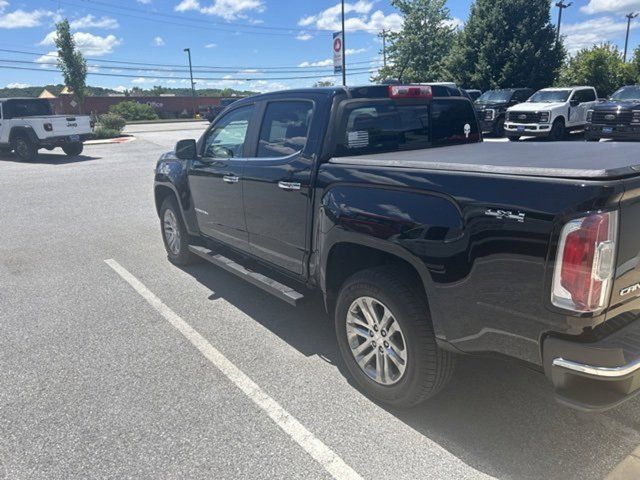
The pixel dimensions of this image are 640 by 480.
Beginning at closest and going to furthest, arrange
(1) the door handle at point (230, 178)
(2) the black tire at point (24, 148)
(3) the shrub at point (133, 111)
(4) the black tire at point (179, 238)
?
(1) the door handle at point (230, 178) < (4) the black tire at point (179, 238) < (2) the black tire at point (24, 148) < (3) the shrub at point (133, 111)

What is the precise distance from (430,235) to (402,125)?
5.24ft

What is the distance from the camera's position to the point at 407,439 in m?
2.70

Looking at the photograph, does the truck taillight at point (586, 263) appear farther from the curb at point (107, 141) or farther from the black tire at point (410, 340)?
the curb at point (107, 141)

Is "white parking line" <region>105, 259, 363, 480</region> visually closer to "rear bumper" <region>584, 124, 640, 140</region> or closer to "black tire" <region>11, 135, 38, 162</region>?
"rear bumper" <region>584, 124, 640, 140</region>

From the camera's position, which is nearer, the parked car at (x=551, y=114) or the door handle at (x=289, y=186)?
the door handle at (x=289, y=186)

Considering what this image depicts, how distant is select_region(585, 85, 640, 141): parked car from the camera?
555 inches

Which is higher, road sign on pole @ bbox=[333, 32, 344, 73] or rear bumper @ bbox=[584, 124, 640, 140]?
road sign on pole @ bbox=[333, 32, 344, 73]

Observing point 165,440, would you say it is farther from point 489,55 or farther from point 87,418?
point 489,55

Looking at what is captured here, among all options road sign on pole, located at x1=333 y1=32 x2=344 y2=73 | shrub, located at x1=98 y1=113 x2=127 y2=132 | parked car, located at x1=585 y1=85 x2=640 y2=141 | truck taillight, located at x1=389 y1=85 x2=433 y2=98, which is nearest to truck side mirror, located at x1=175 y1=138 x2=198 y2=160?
truck taillight, located at x1=389 y1=85 x2=433 y2=98

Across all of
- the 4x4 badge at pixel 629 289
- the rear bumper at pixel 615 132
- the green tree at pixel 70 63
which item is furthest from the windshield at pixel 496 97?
the green tree at pixel 70 63

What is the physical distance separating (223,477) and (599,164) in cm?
228

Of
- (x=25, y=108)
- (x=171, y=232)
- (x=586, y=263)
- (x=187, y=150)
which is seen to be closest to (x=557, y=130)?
(x=171, y=232)

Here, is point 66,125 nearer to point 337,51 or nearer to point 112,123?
point 337,51

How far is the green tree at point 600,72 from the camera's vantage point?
98.3 feet
